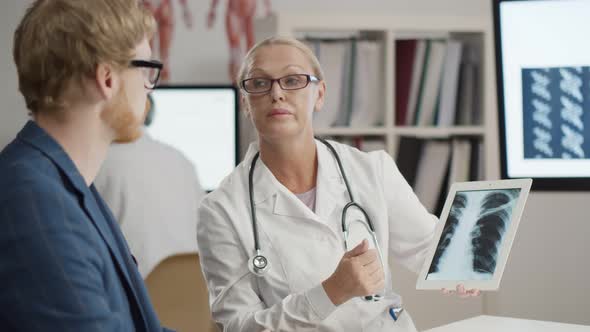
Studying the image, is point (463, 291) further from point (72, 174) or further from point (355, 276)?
point (72, 174)

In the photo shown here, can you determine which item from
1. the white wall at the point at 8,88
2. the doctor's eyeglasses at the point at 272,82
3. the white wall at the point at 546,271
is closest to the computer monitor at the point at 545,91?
the white wall at the point at 546,271

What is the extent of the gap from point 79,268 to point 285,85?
0.83 metres

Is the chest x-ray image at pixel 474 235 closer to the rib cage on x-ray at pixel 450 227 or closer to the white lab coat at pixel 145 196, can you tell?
the rib cage on x-ray at pixel 450 227

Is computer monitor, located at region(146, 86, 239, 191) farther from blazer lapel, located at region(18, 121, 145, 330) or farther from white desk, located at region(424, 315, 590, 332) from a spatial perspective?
blazer lapel, located at region(18, 121, 145, 330)

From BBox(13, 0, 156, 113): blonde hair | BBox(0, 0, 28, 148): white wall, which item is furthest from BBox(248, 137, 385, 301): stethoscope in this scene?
BBox(0, 0, 28, 148): white wall

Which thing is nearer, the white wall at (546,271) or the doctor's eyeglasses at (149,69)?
the doctor's eyeglasses at (149,69)

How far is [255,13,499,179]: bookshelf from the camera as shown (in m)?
3.00

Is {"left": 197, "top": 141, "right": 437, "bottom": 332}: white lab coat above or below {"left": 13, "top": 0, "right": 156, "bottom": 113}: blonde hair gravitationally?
below

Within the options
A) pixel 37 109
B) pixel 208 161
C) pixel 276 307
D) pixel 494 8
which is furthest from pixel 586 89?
pixel 208 161

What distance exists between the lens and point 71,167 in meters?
1.12

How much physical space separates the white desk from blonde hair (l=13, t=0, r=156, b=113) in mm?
946

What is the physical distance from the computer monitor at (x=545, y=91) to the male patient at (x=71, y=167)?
892mm

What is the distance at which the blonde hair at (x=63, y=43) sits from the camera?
1104 millimetres

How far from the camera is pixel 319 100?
1861 mm
